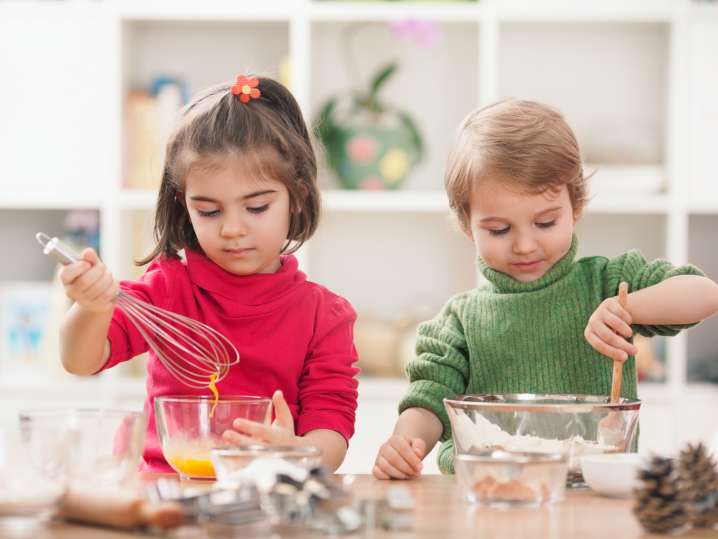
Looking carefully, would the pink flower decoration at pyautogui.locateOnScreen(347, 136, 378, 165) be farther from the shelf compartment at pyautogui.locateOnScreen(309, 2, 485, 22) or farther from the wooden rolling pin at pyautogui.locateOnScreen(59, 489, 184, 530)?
the wooden rolling pin at pyautogui.locateOnScreen(59, 489, 184, 530)

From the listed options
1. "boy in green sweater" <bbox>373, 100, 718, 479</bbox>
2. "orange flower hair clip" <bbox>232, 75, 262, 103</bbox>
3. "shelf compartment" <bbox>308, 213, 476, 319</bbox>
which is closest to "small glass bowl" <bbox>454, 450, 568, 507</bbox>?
"boy in green sweater" <bbox>373, 100, 718, 479</bbox>

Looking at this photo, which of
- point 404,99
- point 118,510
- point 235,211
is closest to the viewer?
point 118,510

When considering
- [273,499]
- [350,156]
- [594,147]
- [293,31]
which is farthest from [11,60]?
[273,499]

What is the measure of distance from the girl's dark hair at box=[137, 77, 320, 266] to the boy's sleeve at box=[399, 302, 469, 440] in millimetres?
237

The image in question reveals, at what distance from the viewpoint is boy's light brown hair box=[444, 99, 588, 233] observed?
4.71 feet

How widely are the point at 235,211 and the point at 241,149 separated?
0.09 meters

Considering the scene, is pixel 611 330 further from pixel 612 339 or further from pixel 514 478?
pixel 514 478

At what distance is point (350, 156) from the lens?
130 inches

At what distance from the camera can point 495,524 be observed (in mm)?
880

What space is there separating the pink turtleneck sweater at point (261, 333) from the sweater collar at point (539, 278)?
203 mm

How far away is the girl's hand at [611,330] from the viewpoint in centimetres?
123

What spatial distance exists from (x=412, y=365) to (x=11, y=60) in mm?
2304

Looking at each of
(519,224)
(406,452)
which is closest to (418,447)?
(406,452)

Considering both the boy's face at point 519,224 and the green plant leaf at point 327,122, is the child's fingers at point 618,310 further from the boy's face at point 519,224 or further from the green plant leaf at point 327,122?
the green plant leaf at point 327,122
